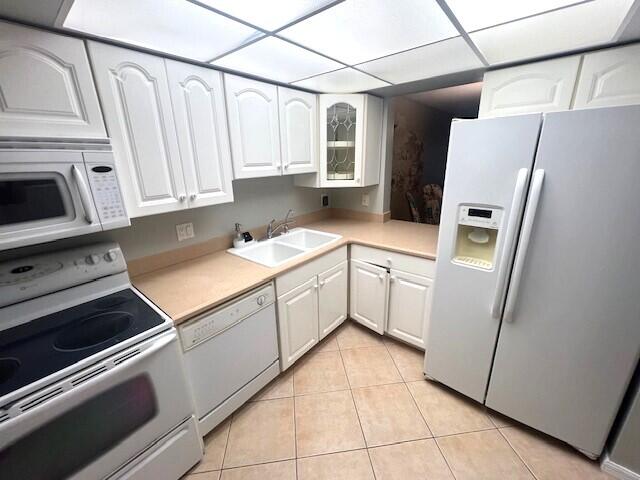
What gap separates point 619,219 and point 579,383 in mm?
793

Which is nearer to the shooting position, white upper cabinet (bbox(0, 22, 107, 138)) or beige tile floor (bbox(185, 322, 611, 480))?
white upper cabinet (bbox(0, 22, 107, 138))

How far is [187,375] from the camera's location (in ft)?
4.12

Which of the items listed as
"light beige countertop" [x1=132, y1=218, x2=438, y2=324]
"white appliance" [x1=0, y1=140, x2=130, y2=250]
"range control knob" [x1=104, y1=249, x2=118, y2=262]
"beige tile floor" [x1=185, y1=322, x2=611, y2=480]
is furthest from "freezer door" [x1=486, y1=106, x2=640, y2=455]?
"range control knob" [x1=104, y1=249, x2=118, y2=262]

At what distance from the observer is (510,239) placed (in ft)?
4.14

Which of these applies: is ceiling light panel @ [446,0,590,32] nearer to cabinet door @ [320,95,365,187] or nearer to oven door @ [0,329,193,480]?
cabinet door @ [320,95,365,187]

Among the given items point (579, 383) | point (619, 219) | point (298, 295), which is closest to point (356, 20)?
point (619, 219)

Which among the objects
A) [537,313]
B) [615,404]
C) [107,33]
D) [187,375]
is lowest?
[615,404]

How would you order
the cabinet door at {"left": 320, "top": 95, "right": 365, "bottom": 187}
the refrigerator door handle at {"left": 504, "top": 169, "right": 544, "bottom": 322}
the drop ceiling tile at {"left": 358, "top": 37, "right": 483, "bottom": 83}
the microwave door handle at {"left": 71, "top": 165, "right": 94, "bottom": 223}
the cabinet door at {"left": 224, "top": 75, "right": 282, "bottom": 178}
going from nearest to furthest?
the microwave door handle at {"left": 71, "top": 165, "right": 94, "bottom": 223} → the refrigerator door handle at {"left": 504, "top": 169, "right": 544, "bottom": 322} → the drop ceiling tile at {"left": 358, "top": 37, "right": 483, "bottom": 83} → the cabinet door at {"left": 224, "top": 75, "right": 282, "bottom": 178} → the cabinet door at {"left": 320, "top": 95, "right": 365, "bottom": 187}

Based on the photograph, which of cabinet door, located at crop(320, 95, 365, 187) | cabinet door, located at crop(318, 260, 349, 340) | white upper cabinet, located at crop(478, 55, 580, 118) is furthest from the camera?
cabinet door, located at crop(320, 95, 365, 187)

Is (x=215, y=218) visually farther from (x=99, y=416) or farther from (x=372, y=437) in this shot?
(x=372, y=437)

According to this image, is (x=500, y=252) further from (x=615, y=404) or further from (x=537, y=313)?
(x=615, y=404)

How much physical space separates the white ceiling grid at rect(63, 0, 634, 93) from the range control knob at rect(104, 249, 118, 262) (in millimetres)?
914

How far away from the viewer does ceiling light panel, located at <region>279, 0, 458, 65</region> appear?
947 millimetres

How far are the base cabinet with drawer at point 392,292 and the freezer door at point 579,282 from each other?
55 centimetres
